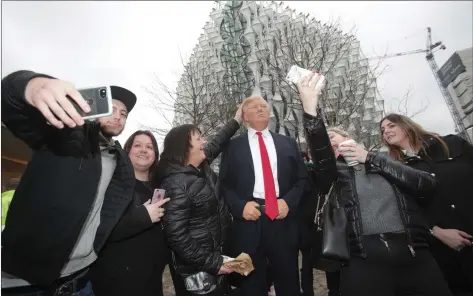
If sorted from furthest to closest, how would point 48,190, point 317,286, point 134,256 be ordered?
point 317,286, point 134,256, point 48,190

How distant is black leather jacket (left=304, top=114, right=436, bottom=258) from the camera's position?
221 cm

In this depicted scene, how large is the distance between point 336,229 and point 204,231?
3.70 ft

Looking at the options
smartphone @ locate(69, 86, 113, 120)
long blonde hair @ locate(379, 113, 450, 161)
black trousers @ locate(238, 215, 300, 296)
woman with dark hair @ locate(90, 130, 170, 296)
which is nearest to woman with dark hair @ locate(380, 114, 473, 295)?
long blonde hair @ locate(379, 113, 450, 161)

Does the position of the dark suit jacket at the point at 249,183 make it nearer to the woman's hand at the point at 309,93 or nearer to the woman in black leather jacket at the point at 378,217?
the woman in black leather jacket at the point at 378,217

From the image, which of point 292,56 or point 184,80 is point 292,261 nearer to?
point 292,56

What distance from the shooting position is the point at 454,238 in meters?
2.55

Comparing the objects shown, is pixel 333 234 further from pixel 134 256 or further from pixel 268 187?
pixel 134 256

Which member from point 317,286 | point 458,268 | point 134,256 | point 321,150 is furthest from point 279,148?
point 317,286

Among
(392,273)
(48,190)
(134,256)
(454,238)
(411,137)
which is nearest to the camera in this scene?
(48,190)

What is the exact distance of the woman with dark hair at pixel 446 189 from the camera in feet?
8.77

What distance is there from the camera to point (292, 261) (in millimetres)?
2762

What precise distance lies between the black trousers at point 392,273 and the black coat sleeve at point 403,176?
0.40 metres

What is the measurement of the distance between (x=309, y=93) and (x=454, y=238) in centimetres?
198

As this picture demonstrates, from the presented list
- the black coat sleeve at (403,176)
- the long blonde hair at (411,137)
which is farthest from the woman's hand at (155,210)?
the long blonde hair at (411,137)
